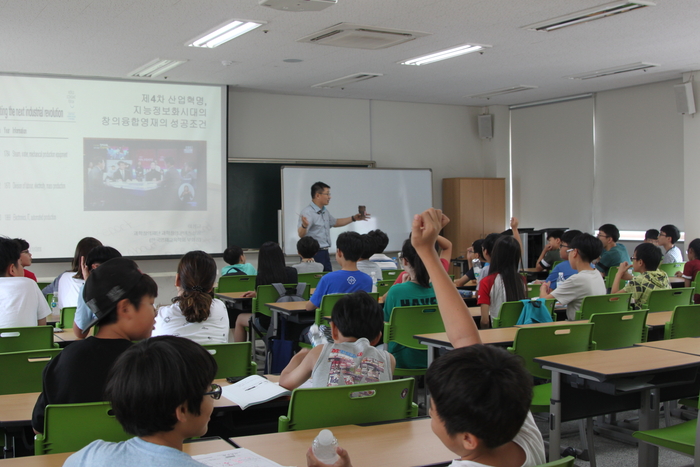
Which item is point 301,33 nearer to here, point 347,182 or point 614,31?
point 614,31

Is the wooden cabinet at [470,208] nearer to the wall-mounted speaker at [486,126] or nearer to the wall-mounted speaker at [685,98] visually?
the wall-mounted speaker at [486,126]

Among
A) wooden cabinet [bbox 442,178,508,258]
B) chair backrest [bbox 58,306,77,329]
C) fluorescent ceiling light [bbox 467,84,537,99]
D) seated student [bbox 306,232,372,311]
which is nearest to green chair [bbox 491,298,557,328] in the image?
seated student [bbox 306,232,372,311]

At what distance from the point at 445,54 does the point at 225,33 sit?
2508mm

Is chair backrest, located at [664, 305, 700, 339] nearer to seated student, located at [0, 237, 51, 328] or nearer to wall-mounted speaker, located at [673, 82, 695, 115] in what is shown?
seated student, located at [0, 237, 51, 328]

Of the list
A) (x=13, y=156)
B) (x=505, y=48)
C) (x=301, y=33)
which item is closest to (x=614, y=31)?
(x=505, y=48)

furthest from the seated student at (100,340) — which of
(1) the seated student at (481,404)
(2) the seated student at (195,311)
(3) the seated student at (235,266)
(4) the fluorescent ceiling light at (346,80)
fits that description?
(4) the fluorescent ceiling light at (346,80)

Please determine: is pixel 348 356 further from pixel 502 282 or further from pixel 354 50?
pixel 354 50

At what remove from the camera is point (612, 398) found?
3375mm

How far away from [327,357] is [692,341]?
7.06 feet

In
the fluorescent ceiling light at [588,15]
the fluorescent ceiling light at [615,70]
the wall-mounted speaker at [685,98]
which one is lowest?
the wall-mounted speaker at [685,98]

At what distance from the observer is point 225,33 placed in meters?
6.43

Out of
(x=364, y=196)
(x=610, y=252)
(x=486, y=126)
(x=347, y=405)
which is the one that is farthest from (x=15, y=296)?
(x=486, y=126)

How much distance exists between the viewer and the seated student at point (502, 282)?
430 centimetres

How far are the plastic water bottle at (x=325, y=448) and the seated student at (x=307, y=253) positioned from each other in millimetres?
4766
